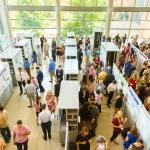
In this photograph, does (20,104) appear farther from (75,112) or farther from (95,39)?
(95,39)

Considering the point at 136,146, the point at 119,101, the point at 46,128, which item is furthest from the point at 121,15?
the point at 136,146

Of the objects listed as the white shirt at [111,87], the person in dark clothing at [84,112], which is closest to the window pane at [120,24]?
the white shirt at [111,87]

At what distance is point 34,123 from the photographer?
6898 mm

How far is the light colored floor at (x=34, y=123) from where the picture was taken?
5.99 m

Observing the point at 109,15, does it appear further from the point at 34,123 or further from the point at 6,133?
the point at 6,133

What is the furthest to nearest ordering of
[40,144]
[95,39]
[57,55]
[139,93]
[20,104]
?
[95,39]
[57,55]
[20,104]
[139,93]
[40,144]

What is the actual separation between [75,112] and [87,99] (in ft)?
4.79

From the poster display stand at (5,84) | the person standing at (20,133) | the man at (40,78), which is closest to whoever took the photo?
the person standing at (20,133)

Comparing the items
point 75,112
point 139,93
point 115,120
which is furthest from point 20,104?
point 139,93

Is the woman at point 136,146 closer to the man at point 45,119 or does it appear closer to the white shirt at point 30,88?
the man at point 45,119

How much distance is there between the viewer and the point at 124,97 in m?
7.09

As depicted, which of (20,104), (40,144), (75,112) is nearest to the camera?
(75,112)

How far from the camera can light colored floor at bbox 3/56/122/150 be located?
19.7 ft

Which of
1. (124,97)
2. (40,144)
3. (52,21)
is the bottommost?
(40,144)
